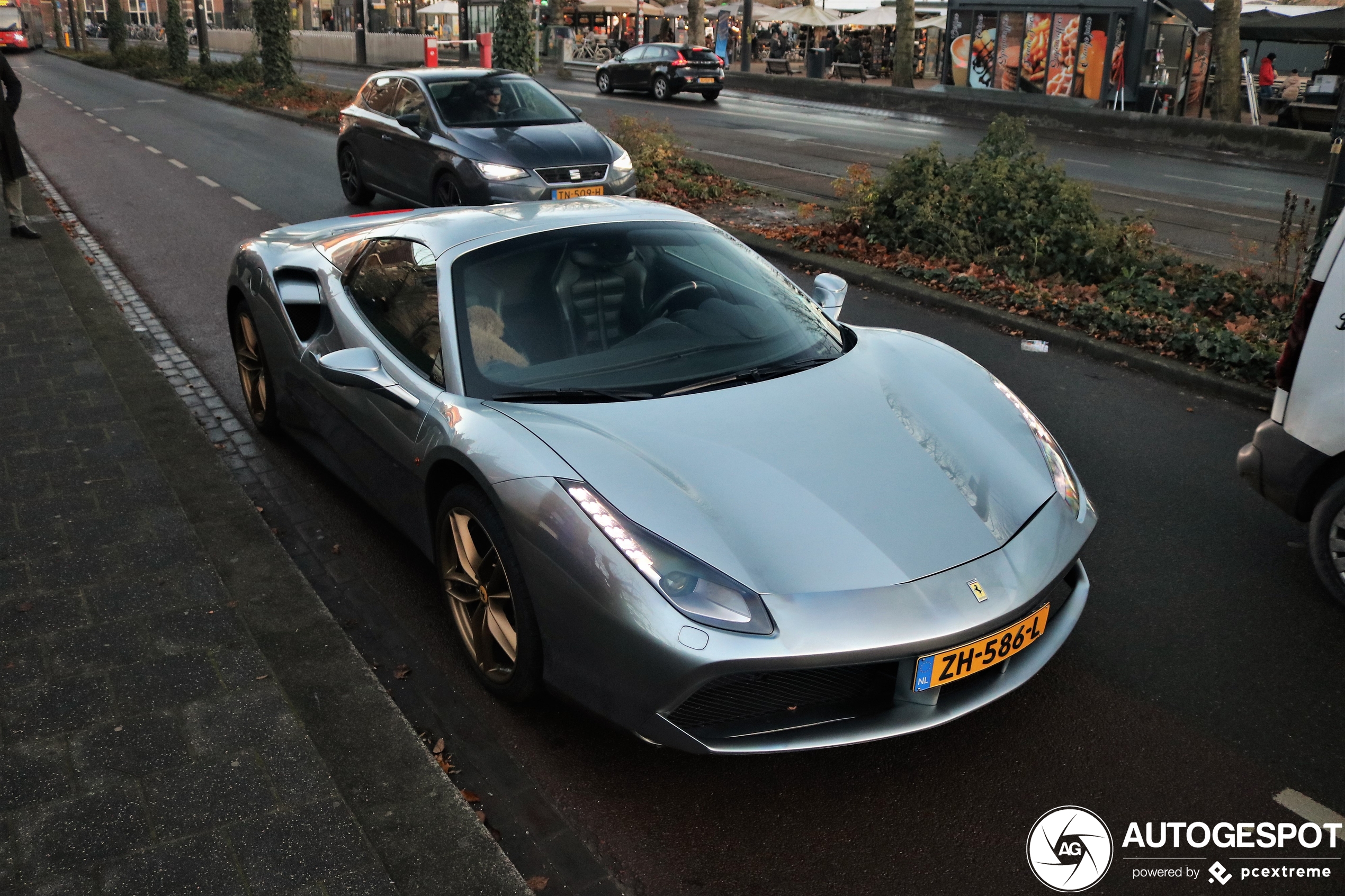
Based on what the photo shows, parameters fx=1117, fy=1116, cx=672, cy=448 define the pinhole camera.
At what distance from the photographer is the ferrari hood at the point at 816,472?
119 inches

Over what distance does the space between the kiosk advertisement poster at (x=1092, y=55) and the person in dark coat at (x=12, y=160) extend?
25359 mm

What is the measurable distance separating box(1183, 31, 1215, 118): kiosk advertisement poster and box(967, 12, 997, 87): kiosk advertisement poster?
16.3 feet

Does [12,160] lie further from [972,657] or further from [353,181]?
[972,657]

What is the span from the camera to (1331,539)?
164 inches

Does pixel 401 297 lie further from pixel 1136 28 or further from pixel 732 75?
pixel 732 75

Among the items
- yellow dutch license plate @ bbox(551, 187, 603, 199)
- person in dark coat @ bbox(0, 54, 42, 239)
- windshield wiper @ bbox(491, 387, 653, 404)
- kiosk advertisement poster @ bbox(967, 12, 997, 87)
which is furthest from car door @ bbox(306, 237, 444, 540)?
kiosk advertisement poster @ bbox(967, 12, 997, 87)

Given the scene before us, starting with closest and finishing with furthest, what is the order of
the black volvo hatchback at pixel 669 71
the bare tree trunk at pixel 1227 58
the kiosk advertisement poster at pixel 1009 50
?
the bare tree trunk at pixel 1227 58 → the kiosk advertisement poster at pixel 1009 50 → the black volvo hatchback at pixel 669 71

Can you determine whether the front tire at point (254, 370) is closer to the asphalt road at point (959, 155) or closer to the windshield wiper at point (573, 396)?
the windshield wiper at point (573, 396)

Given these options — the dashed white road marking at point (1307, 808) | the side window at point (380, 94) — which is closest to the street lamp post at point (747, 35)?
the side window at point (380, 94)

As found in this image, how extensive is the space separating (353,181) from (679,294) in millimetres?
10746

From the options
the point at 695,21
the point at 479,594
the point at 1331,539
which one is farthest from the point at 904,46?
the point at 479,594

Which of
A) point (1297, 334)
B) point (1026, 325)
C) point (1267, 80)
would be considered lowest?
point (1026, 325)

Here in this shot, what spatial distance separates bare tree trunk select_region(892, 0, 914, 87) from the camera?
33750mm

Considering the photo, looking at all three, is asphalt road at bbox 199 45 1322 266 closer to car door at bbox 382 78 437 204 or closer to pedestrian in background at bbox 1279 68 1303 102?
car door at bbox 382 78 437 204
